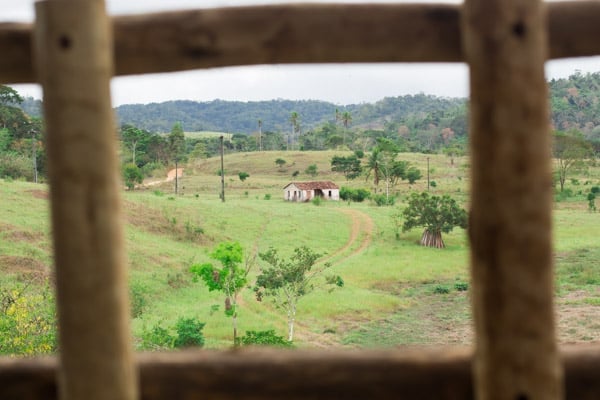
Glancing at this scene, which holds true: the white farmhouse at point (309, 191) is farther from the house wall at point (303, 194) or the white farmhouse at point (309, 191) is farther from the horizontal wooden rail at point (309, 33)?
the horizontal wooden rail at point (309, 33)

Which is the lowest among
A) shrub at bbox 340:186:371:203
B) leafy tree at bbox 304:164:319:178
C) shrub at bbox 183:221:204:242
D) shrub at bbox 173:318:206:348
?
shrub at bbox 173:318:206:348

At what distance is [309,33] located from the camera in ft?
3.56

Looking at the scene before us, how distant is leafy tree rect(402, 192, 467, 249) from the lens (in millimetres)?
16516

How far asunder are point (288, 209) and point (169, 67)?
1771cm

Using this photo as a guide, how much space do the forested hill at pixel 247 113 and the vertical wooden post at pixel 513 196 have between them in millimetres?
33520

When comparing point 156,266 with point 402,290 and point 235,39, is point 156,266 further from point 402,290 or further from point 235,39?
point 235,39

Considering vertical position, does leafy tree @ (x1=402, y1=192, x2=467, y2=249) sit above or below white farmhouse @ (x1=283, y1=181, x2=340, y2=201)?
below

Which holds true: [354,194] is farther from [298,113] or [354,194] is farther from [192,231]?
[298,113]

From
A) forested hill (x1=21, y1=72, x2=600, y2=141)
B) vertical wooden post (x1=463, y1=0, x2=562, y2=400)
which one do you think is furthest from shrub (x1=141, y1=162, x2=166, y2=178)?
vertical wooden post (x1=463, y1=0, x2=562, y2=400)

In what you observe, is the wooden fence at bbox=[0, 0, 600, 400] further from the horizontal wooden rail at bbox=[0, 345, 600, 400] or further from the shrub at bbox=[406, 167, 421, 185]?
the shrub at bbox=[406, 167, 421, 185]

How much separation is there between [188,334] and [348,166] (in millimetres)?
11954

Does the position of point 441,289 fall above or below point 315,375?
below

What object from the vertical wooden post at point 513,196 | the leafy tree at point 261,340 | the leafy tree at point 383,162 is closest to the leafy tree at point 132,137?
the leafy tree at point 383,162

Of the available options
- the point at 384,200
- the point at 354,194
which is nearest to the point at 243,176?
the point at 354,194
